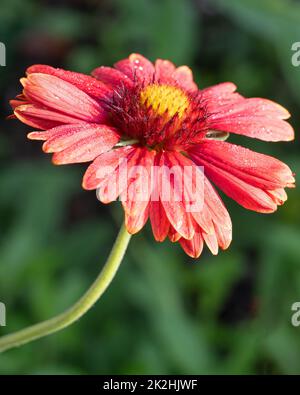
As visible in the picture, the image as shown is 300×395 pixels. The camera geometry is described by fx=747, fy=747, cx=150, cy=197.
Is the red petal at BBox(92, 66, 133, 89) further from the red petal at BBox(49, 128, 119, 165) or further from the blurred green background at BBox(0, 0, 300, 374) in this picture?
the blurred green background at BBox(0, 0, 300, 374)

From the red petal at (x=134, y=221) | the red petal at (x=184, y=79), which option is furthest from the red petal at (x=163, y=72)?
the red petal at (x=134, y=221)

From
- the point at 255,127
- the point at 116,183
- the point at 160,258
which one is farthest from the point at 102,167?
the point at 160,258

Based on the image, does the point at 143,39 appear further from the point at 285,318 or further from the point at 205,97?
the point at 205,97

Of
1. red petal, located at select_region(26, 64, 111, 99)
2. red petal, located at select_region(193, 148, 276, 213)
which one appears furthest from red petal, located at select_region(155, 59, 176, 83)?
red petal, located at select_region(193, 148, 276, 213)

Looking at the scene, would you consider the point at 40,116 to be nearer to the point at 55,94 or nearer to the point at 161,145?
the point at 55,94

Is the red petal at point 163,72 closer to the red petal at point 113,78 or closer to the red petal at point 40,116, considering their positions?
the red petal at point 113,78

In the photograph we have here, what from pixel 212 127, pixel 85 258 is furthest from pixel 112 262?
pixel 85 258
